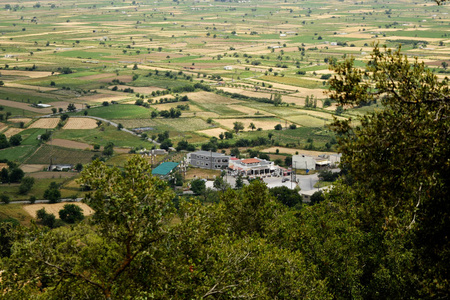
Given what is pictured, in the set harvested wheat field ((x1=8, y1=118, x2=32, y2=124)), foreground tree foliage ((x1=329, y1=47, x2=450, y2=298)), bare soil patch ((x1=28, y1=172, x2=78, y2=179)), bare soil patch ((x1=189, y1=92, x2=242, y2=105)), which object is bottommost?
bare soil patch ((x1=28, y1=172, x2=78, y2=179))

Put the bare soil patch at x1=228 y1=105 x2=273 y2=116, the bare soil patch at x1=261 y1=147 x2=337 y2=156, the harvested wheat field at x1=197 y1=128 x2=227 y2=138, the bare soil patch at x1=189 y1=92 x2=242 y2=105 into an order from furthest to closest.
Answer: the bare soil patch at x1=189 y1=92 x2=242 y2=105, the bare soil patch at x1=228 y1=105 x2=273 y2=116, the harvested wheat field at x1=197 y1=128 x2=227 y2=138, the bare soil patch at x1=261 y1=147 x2=337 y2=156

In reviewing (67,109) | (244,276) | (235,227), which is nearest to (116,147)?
(67,109)

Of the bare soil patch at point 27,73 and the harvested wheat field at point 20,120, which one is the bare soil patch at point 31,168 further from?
the bare soil patch at point 27,73

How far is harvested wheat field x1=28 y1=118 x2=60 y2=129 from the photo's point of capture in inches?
4574

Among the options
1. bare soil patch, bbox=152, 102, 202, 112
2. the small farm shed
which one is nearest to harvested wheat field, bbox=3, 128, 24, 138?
the small farm shed

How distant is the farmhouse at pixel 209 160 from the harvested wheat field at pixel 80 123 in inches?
1149

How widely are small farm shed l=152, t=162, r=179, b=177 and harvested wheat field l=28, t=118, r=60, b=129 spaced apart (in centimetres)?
3426

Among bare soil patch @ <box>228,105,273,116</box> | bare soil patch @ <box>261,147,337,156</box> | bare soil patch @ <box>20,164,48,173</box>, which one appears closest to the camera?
bare soil patch @ <box>20,164,48,173</box>

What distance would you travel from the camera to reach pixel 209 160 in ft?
317

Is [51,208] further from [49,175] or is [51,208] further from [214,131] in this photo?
[214,131]

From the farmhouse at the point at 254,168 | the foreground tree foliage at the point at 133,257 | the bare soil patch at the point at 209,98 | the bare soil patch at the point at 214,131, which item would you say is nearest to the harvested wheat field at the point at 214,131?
the bare soil patch at the point at 214,131

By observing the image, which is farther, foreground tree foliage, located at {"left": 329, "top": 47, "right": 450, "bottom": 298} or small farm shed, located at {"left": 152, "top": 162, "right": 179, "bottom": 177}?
small farm shed, located at {"left": 152, "top": 162, "right": 179, "bottom": 177}

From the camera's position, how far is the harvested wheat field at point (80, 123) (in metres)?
117

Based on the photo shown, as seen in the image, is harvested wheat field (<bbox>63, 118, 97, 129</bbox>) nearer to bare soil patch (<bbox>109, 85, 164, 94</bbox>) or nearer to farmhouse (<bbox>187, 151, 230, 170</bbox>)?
farmhouse (<bbox>187, 151, 230, 170</bbox>)
